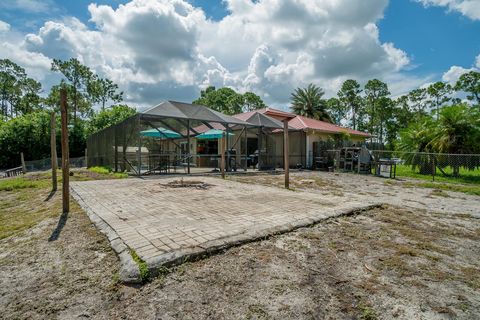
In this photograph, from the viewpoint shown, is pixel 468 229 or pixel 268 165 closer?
pixel 468 229

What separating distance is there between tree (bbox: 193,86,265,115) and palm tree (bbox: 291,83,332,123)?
889 centimetres

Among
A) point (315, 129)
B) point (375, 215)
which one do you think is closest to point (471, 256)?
point (375, 215)

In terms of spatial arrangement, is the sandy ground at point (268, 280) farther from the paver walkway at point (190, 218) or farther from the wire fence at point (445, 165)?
the wire fence at point (445, 165)

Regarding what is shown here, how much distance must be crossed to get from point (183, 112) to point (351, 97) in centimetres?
3789

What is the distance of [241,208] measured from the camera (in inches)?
170

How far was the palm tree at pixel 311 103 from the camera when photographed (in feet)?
121

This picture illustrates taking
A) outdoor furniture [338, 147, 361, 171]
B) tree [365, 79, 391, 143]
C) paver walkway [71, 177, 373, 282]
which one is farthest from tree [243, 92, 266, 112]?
paver walkway [71, 177, 373, 282]

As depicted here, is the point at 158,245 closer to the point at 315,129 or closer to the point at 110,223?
the point at 110,223

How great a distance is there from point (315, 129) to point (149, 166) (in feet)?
36.9

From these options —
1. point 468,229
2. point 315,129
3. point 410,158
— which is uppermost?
point 315,129

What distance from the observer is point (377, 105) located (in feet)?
125

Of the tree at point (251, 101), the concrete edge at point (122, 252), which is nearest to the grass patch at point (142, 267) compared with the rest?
the concrete edge at point (122, 252)

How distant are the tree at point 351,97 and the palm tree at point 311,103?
7.67 meters

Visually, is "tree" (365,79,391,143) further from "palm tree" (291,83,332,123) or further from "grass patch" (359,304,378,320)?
"grass patch" (359,304,378,320)
